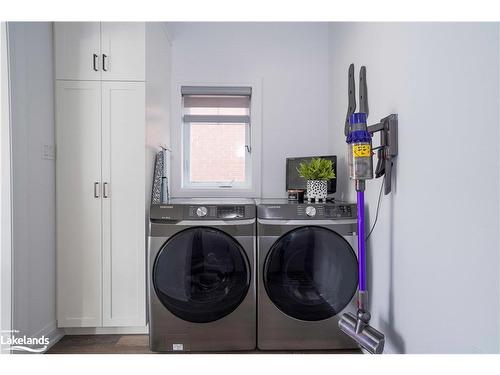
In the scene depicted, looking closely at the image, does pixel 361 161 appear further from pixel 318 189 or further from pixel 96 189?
pixel 96 189

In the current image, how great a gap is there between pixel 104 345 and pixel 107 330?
12 cm

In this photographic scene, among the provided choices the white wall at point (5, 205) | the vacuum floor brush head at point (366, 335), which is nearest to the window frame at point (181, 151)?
the white wall at point (5, 205)

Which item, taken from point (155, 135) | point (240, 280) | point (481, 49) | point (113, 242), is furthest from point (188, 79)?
Result: point (481, 49)

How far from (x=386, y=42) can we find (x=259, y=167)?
51.4 inches

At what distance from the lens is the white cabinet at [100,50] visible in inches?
73.3

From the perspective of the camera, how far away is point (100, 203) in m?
1.88

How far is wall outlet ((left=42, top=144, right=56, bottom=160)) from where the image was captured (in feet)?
5.84

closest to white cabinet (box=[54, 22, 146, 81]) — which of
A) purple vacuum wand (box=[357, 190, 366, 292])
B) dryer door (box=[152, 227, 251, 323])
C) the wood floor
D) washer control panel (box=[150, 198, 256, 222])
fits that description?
washer control panel (box=[150, 198, 256, 222])

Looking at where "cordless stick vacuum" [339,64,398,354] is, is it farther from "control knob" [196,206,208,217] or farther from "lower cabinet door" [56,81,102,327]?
"lower cabinet door" [56,81,102,327]

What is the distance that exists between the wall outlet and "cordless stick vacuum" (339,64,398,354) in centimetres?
170

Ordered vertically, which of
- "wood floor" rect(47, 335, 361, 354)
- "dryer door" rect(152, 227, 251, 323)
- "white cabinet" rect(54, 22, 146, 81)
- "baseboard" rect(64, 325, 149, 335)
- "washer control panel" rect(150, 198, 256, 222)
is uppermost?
"white cabinet" rect(54, 22, 146, 81)

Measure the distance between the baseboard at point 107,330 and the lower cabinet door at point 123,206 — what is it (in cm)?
8

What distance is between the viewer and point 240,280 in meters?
1.71

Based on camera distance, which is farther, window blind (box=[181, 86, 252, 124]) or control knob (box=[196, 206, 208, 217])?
window blind (box=[181, 86, 252, 124])
